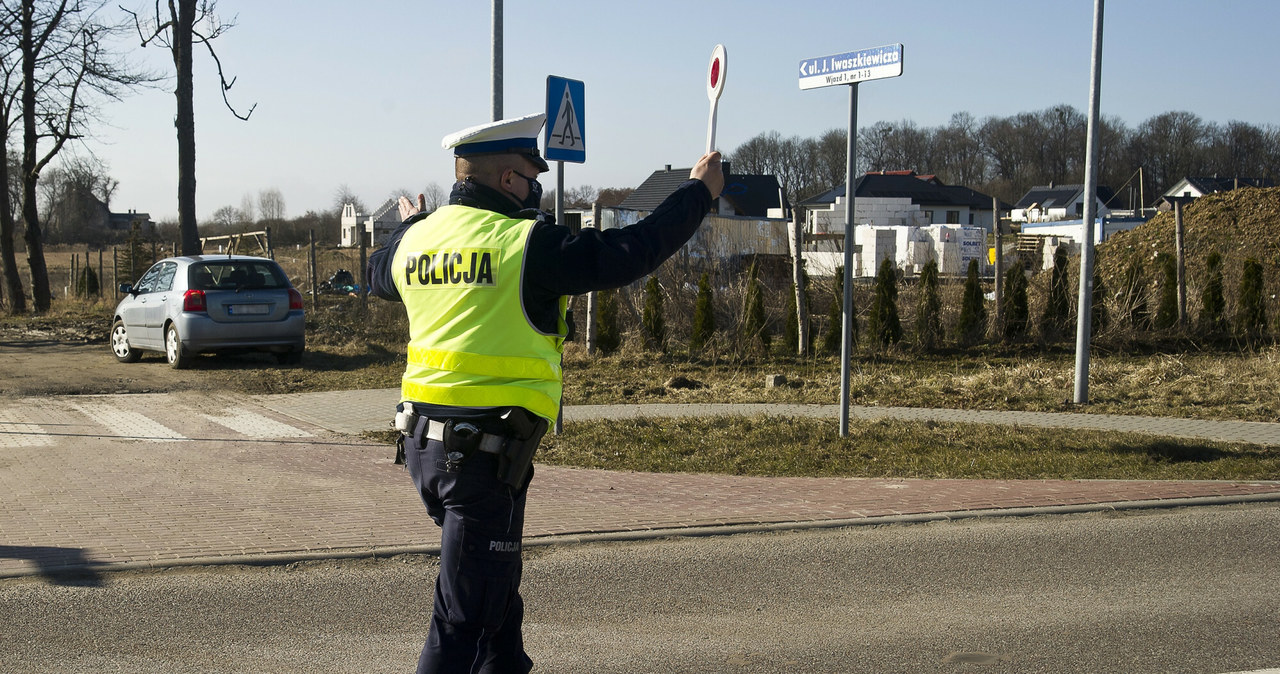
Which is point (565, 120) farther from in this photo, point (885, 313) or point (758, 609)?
point (885, 313)

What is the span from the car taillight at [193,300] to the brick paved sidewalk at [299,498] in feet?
13.7

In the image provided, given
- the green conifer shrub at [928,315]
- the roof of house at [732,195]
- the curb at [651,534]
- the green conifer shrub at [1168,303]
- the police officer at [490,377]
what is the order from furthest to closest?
1. the roof of house at [732,195]
2. the green conifer shrub at [1168,303]
3. the green conifer shrub at [928,315]
4. the curb at [651,534]
5. the police officer at [490,377]

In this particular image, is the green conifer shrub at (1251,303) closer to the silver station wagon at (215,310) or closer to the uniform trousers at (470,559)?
the silver station wagon at (215,310)

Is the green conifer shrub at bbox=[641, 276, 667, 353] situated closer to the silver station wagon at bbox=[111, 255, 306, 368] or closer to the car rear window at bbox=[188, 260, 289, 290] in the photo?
the silver station wagon at bbox=[111, 255, 306, 368]

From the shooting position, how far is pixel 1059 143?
10512 cm

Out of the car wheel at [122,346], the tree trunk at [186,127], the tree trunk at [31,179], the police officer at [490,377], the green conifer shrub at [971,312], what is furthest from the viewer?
the tree trunk at [31,179]

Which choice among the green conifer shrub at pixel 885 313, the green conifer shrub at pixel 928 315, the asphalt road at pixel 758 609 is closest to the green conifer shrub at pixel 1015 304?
the green conifer shrub at pixel 928 315

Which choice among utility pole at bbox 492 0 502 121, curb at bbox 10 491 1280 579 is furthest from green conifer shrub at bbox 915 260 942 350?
utility pole at bbox 492 0 502 121

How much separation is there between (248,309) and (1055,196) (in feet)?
287

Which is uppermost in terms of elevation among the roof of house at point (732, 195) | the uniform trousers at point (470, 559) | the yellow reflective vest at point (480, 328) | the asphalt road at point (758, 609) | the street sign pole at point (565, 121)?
the roof of house at point (732, 195)

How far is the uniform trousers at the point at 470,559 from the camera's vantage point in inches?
119

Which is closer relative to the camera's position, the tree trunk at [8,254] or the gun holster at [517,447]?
the gun holster at [517,447]

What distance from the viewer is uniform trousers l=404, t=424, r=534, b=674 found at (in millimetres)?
3018

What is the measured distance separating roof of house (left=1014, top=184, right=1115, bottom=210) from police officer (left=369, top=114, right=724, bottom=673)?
90.8 metres
